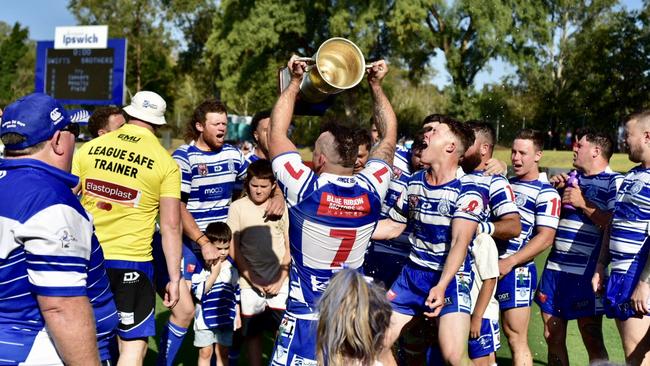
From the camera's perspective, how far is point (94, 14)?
50875 millimetres

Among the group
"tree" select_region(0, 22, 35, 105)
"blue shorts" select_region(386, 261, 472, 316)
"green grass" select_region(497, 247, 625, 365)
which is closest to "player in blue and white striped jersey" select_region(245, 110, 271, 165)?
"blue shorts" select_region(386, 261, 472, 316)

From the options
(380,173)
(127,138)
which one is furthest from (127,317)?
(380,173)

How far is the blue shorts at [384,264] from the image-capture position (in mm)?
5734

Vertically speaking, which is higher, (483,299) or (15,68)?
(15,68)

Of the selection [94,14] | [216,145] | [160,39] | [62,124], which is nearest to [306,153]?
[160,39]

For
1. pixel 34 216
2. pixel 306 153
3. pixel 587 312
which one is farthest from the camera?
pixel 306 153

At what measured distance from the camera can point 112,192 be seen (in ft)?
14.9

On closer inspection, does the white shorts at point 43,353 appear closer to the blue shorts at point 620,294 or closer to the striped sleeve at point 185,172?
the striped sleeve at point 185,172

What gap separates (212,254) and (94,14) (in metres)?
50.1

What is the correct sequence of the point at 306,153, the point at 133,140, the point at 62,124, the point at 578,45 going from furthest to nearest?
the point at 578,45 → the point at 306,153 → the point at 133,140 → the point at 62,124

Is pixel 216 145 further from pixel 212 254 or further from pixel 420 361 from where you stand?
pixel 420 361

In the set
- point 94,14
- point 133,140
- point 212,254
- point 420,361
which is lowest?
point 420,361

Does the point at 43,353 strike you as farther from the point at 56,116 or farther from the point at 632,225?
the point at 632,225

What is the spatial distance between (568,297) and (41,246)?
4.43 meters
